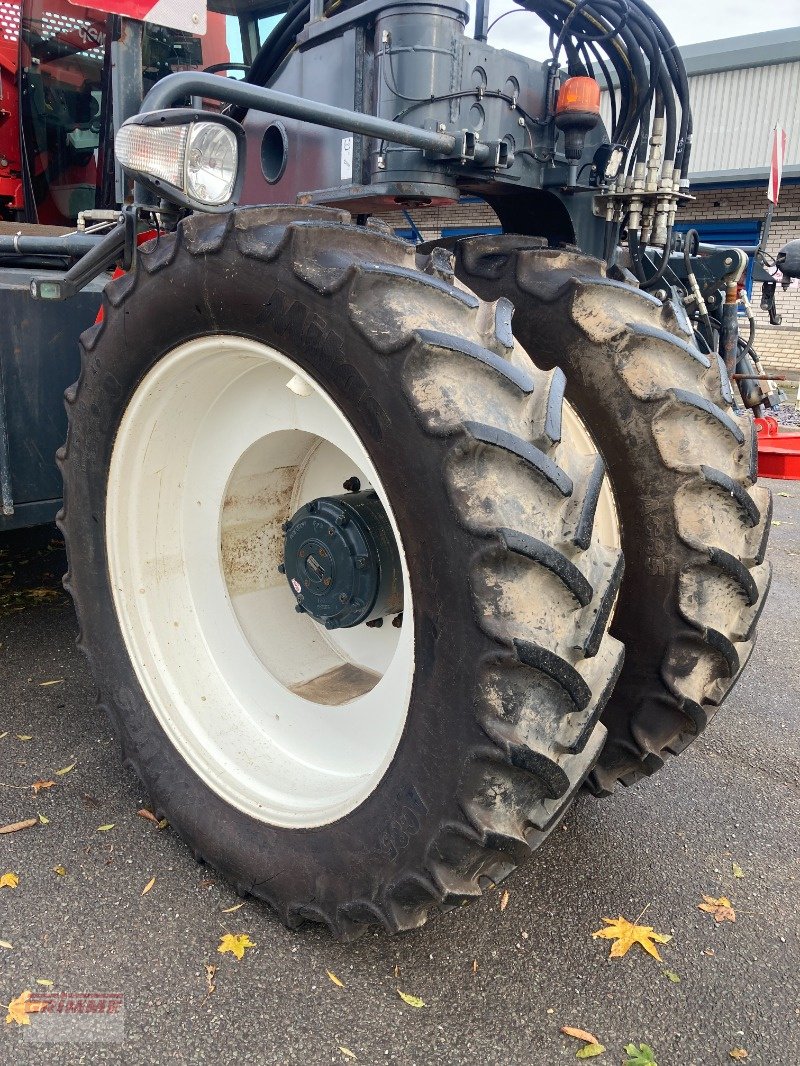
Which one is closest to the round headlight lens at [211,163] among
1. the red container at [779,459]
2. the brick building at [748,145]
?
the red container at [779,459]

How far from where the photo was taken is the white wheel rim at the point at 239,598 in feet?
7.11

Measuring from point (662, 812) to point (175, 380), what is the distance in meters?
1.89

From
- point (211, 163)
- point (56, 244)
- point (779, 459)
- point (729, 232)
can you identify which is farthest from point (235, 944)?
point (729, 232)

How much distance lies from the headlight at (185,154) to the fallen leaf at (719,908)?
2061 mm

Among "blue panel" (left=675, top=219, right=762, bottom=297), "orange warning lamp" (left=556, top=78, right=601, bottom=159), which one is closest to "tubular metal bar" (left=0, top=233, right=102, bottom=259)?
"orange warning lamp" (left=556, top=78, right=601, bottom=159)

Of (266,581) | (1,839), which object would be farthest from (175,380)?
(1,839)

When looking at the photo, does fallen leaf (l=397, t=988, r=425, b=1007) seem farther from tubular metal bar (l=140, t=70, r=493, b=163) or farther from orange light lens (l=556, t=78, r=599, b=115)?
orange light lens (l=556, t=78, r=599, b=115)

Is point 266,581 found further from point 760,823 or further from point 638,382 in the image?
point 760,823

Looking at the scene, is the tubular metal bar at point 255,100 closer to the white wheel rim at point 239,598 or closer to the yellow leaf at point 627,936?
the white wheel rim at point 239,598

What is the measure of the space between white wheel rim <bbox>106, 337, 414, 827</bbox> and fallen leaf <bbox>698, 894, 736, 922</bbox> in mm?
940

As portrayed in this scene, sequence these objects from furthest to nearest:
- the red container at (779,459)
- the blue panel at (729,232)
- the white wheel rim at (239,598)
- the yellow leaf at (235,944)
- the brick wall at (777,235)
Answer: the blue panel at (729,232), the brick wall at (777,235), the red container at (779,459), the white wheel rim at (239,598), the yellow leaf at (235,944)

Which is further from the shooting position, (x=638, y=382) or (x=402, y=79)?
(x=402, y=79)

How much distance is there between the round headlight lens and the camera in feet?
5.98

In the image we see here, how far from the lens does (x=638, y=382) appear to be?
205 cm
